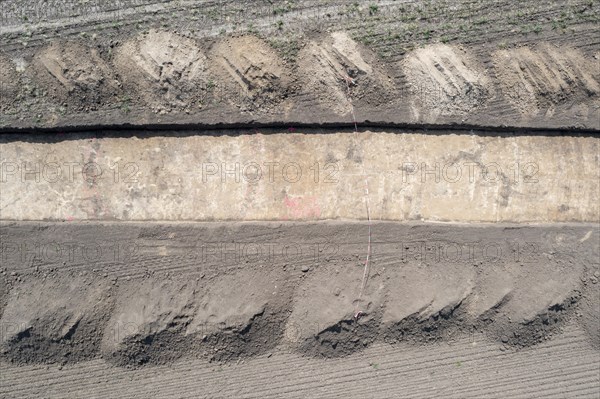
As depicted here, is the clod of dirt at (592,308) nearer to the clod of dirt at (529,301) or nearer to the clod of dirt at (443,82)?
the clod of dirt at (529,301)

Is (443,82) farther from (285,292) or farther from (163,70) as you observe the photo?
(163,70)

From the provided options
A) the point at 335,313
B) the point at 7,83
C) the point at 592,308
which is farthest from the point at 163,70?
the point at 592,308

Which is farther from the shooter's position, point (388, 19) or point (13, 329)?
point (388, 19)

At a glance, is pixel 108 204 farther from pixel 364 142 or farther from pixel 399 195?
pixel 399 195

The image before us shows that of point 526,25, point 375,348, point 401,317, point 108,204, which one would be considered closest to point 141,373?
point 108,204

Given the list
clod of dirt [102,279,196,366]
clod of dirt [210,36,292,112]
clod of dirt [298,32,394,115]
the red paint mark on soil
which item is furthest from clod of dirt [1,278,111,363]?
clod of dirt [298,32,394,115]
